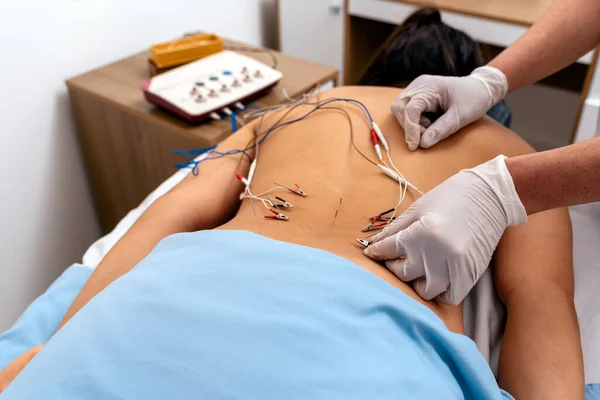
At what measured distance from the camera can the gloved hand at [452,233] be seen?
2.78 feet

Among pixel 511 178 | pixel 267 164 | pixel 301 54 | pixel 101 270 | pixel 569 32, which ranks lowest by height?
pixel 301 54

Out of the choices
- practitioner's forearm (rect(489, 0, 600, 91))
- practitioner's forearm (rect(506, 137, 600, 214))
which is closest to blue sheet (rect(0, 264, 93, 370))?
practitioner's forearm (rect(506, 137, 600, 214))

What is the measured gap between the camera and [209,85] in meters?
1.61

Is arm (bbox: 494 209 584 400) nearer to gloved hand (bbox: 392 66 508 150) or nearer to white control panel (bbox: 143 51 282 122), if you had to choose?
gloved hand (bbox: 392 66 508 150)

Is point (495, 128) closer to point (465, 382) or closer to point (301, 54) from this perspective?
point (465, 382)

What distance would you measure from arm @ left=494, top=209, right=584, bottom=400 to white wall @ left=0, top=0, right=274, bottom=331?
140 centimetres

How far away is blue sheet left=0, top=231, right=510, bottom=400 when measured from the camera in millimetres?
609

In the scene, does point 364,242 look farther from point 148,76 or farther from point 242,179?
point 148,76

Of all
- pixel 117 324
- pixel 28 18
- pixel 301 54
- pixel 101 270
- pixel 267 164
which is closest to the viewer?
pixel 117 324

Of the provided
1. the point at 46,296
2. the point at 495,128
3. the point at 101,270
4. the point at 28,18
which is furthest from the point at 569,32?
the point at 28,18

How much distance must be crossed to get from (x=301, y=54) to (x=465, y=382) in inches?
83.0

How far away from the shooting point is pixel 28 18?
5.12 feet

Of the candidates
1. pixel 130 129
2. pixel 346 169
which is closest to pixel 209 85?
pixel 130 129

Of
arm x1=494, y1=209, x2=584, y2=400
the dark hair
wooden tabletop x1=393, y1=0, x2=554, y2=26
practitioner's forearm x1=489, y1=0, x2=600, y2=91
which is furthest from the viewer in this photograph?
wooden tabletop x1=393, y1=0, x2=554, y2=26
